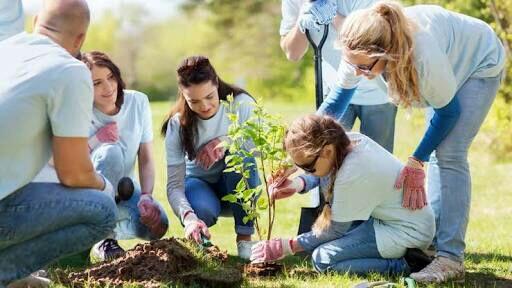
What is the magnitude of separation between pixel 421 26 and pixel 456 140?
1.88ft

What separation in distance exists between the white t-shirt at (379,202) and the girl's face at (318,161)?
0.07 meters

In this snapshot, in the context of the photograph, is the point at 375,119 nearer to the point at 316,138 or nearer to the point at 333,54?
the point at 333,54

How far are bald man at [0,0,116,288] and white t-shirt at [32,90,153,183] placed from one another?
1.25 metres

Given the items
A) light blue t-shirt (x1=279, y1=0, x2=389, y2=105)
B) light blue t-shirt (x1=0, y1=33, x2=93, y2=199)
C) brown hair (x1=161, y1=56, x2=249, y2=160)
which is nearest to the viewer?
light blue t-shirt (x1=0, y1=33, x2=93, y2=199)

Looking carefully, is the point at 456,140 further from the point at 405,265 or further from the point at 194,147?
the point at 194,147

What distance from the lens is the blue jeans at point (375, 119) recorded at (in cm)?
519

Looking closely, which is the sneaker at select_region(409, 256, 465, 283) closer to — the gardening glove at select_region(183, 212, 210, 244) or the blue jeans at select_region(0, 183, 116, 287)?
the gardening glove at select_region(183, 212, 210, 244)

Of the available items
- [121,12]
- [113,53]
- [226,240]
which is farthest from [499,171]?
[121,12]

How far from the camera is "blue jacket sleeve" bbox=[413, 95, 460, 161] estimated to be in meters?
4.11

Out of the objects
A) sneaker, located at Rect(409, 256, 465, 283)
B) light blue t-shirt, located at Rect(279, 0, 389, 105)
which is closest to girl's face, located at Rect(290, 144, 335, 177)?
sneaker, located at Rect(409, 256, 465, 283)

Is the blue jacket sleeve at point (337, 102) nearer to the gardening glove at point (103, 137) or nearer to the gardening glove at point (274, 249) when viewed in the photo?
the gardening glove at point (274, 249)

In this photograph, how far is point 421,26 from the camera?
4051 mm

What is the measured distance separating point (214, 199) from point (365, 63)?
1.49 meters

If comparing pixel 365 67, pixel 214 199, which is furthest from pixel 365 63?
pixel 214 199
